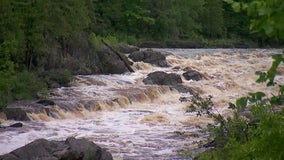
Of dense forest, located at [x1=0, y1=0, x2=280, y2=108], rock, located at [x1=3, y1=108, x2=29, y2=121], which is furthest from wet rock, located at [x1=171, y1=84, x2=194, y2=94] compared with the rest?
rock, located at [x1=3, y1=108, x2=29, y2=121]

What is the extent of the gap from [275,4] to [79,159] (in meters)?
7.69

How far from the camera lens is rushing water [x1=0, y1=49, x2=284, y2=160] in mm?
13148

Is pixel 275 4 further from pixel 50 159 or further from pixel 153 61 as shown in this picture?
pixel 153 61

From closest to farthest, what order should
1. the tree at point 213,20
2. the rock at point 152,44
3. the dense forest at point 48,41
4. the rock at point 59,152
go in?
1. the rock at point 59,152
2. the dense forest at point 48,41
3. the rock at point 152,44
4. the tree at point 213,20

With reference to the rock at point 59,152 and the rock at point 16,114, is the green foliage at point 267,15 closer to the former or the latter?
the rock at point 59,152

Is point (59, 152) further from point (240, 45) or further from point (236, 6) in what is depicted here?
point (240, 45)

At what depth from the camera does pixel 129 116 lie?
17.4m

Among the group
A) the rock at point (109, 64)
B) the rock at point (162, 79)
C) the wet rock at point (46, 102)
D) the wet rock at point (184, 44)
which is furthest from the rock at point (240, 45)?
the wet rock at point (46, 102)

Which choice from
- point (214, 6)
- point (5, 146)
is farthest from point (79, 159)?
point (214, 6)

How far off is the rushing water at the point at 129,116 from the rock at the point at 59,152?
1.31 meters

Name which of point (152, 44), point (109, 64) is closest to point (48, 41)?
point (109, 64)

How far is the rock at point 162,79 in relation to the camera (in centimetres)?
Answer: 2444

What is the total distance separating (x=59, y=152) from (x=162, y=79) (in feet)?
48.3

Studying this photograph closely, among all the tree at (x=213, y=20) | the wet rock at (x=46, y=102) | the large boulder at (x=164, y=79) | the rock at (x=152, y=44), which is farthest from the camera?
the tree at (x=213, y=20)
